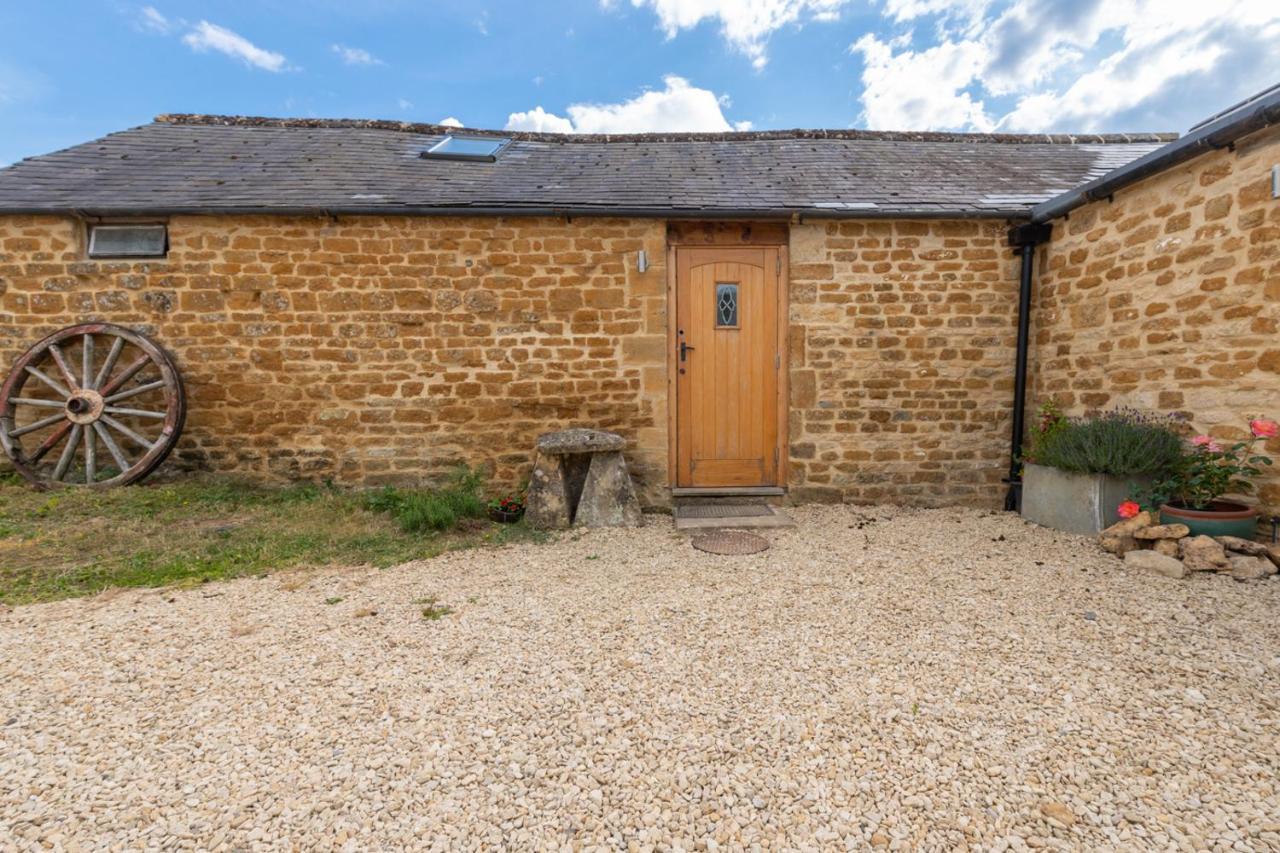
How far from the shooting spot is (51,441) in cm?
486

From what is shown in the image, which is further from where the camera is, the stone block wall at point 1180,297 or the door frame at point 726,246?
the door frame at point 726,246

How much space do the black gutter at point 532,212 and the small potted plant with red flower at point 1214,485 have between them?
2584 millimetres

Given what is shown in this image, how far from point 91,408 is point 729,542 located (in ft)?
18.9

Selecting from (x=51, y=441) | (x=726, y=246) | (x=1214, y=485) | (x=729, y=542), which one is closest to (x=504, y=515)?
(x=729, y=542)

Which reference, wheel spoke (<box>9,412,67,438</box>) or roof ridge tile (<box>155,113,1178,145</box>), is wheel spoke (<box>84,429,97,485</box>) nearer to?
wheel spoke (<box>9,412,67,438</box>)

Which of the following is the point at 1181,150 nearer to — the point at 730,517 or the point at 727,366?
the point at 727,366

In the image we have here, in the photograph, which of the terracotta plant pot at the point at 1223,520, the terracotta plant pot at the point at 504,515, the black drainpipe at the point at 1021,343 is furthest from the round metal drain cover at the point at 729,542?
the black drainpipe at the point at 1021,343

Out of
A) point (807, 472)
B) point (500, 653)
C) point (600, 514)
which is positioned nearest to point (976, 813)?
point (500, 653)

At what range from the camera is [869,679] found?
216 cm

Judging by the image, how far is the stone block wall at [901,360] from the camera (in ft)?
16.9

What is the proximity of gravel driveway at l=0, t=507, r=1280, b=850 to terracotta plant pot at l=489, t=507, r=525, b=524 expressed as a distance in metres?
1.41

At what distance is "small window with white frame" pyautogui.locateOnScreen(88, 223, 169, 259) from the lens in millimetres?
4938

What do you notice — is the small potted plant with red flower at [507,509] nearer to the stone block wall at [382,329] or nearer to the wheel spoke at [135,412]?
the stone block wall at [382,329]

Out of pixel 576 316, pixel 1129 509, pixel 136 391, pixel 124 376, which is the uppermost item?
pixel 576 316
